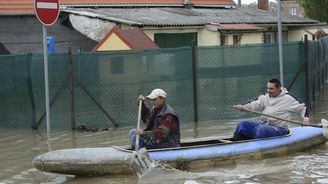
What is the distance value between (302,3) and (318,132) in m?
35.0

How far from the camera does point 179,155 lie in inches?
348

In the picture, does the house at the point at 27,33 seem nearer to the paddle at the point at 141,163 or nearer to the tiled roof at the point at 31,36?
the tiled roof at the point at 31,36

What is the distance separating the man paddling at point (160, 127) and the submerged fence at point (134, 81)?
13.1 feet

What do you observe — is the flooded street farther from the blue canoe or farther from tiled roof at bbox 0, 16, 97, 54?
tiled roof at bbox 0, 16, 97, 54

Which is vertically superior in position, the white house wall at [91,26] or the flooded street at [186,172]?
the white house wall at [91,26]

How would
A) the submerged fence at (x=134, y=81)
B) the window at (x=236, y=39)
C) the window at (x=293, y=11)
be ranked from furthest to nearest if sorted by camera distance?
1. the window at (x=293, y=11)
2. the window at (x=236, y=39)
3. the submerged fence at (x=134, y=81)

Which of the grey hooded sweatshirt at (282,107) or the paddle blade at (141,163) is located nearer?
the paddle blade at (141,163)

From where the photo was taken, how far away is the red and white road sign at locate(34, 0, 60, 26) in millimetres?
9575

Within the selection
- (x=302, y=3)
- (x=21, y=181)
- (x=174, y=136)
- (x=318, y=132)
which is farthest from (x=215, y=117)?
(x=302, y=3)

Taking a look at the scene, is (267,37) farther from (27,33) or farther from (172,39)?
(27,33)

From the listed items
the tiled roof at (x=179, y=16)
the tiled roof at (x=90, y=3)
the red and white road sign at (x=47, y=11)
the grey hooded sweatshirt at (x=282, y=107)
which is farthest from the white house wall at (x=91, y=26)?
the grey hooded sweatshirt at (x=282, y=107)

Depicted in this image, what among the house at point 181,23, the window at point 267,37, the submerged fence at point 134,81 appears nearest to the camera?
the submerged fence at point 134,81

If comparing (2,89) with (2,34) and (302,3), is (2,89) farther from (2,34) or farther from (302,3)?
(302,3)

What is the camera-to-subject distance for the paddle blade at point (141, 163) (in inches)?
329
